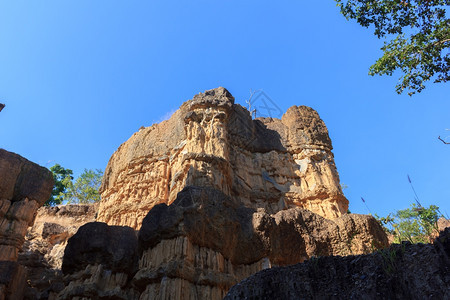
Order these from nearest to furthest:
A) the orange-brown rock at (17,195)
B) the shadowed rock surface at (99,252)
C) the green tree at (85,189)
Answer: the shadowed rock surface at (99,252), the orange-brown rock at (17,195), the green tree at (85,189)

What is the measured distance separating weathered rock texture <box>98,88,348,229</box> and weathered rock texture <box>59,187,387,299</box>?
3868mm

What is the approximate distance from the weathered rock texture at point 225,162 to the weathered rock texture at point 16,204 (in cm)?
452

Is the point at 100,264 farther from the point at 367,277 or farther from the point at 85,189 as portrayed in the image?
the point at 85,189

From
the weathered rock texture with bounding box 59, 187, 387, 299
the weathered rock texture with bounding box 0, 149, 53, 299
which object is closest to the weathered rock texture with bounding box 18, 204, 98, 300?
Answer: the weathered rock texture with bounding box 0, 149, 53, 299

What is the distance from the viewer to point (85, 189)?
36000mm

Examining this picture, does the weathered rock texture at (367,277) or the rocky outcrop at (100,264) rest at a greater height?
the rocky outcrop at (100,264)

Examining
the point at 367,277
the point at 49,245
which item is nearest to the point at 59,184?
the point at 49,245

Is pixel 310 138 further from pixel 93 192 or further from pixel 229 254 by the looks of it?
pixel 93 192

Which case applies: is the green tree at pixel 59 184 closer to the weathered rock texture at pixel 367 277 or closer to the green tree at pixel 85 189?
the green tree at pixel 85 189

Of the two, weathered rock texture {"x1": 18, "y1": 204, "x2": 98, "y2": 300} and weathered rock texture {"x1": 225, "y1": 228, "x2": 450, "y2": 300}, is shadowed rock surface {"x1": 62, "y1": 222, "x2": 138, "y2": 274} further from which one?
weathered rock texture {"x1": 225, "y1": 228, "x2": 450, "y2": 300}

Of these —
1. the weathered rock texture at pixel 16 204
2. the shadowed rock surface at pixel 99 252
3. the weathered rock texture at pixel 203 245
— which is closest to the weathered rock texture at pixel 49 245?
the weathered rock texture at pixel 16 204

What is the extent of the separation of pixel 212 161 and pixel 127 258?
6.55 m

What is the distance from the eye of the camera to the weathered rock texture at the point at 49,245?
17.1 m

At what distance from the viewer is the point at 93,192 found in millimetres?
35625
